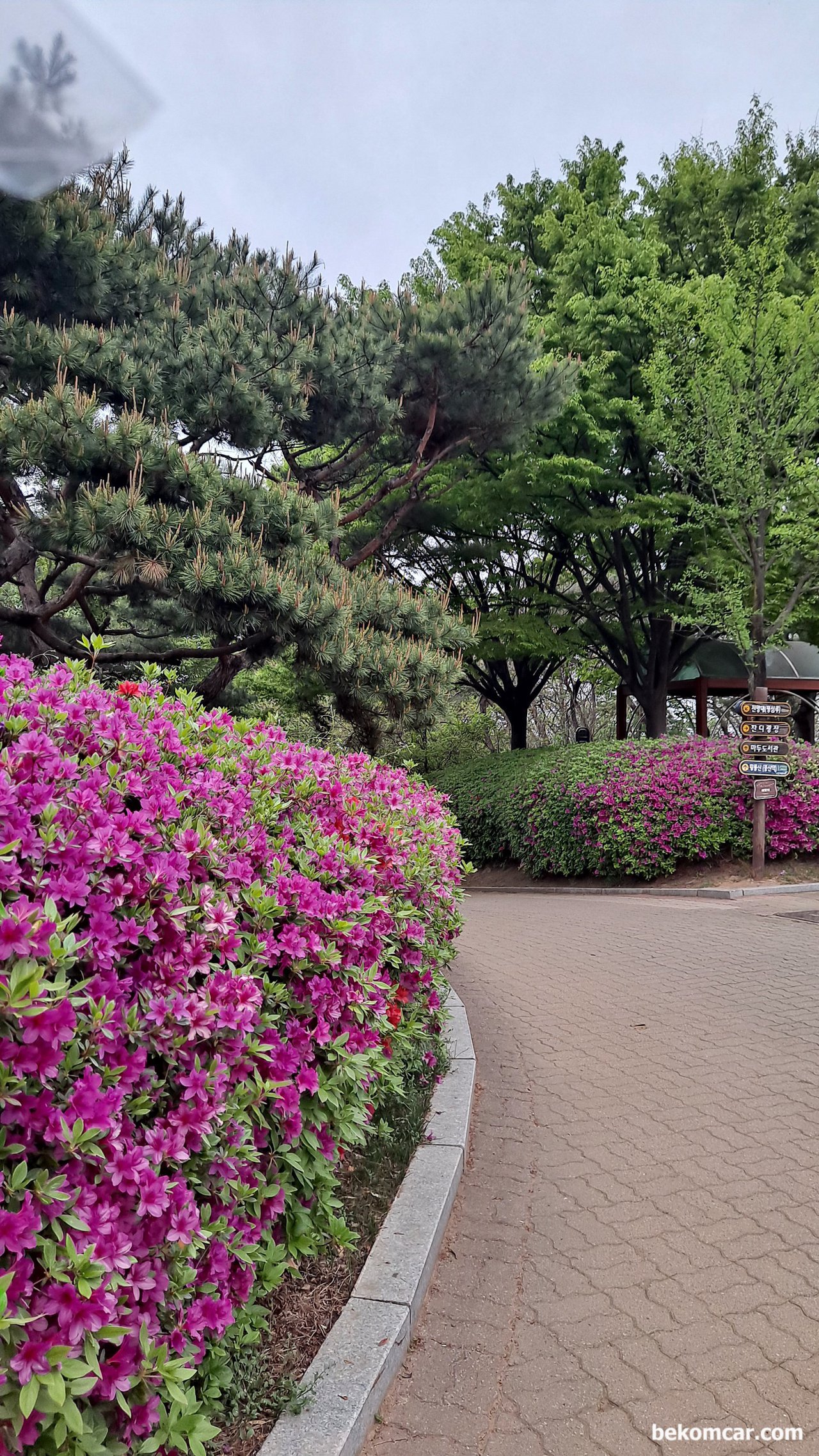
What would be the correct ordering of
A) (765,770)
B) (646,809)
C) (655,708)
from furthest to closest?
(655,708) → (646,809) → (765,770)

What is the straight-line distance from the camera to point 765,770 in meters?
11.3

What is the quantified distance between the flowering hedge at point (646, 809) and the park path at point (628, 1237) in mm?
5558

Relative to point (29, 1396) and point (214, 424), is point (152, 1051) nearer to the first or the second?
point (29, 1396)

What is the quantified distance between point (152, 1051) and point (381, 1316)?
118 cm

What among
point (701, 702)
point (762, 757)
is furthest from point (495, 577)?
point (762, 757)

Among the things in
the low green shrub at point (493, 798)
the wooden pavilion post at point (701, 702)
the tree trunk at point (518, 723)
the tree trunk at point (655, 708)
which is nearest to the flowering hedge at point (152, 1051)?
the low green shrub at point (493, 798)

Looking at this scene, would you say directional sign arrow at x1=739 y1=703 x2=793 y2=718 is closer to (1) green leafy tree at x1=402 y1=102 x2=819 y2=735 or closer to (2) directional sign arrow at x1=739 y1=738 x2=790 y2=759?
(2) directional sign arrow at x1=739 y1=738 x2=790 y2=759

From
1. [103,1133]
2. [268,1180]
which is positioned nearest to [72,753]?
[103,1133]

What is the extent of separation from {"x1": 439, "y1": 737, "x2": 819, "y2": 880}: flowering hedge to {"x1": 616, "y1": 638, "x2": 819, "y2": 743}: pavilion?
25.1 ft

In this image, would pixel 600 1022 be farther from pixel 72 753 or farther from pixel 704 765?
pixel 704 765

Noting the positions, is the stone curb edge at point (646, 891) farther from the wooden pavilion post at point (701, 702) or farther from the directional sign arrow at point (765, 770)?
the wooden pavilion post at point (701, 702)

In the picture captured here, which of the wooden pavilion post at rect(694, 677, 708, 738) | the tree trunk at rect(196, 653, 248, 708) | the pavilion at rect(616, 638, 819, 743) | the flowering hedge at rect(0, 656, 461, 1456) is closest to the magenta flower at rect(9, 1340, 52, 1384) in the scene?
the flowering hedge at rect(0, 656, 461, 1456)

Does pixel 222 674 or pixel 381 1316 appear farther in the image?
pixel 222 674

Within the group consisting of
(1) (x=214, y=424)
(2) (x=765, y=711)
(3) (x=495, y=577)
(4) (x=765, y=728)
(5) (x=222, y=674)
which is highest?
(3) (x=495, y=577)
